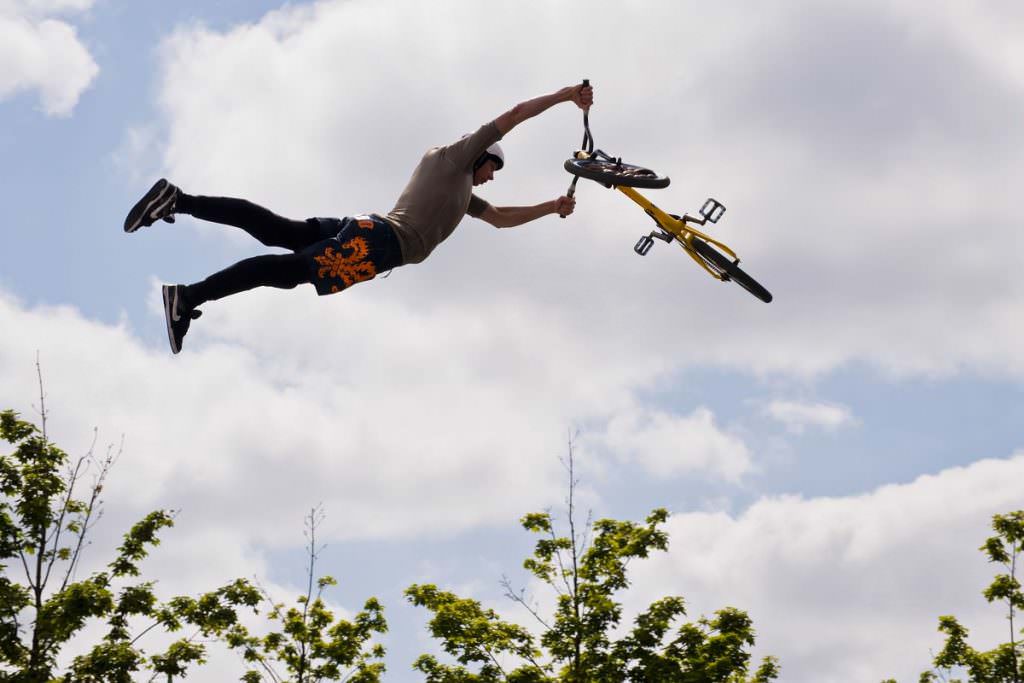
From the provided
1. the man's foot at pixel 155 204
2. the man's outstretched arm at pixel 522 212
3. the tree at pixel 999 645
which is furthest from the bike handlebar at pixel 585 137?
the tree at pixel 999 645

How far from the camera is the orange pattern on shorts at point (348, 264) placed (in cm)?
657

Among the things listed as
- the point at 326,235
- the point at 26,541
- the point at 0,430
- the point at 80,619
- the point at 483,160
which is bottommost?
the point at 326,235

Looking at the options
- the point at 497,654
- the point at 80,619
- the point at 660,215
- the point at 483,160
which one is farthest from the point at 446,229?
the point at 497,654

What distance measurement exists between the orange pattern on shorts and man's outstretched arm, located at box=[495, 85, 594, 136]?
3.59 feet

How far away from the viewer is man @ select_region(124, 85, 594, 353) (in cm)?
652

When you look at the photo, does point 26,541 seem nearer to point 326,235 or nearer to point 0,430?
point 0,430

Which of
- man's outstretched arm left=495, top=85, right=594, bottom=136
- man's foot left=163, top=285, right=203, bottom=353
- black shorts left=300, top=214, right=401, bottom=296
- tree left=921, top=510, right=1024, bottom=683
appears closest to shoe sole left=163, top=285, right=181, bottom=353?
man's foot left=163, top=285, right=203, bottom=353

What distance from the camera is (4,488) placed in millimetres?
15523

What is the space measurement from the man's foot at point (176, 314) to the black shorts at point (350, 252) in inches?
29.9

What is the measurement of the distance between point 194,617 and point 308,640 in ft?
7.91

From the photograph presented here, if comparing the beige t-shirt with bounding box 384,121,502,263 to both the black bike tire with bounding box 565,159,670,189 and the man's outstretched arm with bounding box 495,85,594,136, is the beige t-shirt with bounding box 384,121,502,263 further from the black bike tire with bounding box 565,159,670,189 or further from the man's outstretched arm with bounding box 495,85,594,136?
the black bike tire with bounding box 565,159,670,189

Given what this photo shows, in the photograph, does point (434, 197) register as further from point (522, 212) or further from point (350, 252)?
point (522, 212)

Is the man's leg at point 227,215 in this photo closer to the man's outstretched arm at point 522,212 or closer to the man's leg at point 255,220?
the man's leg at point 255,220

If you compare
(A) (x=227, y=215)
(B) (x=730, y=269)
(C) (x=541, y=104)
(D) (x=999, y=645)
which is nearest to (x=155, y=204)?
(A) (x=227, y=215)
